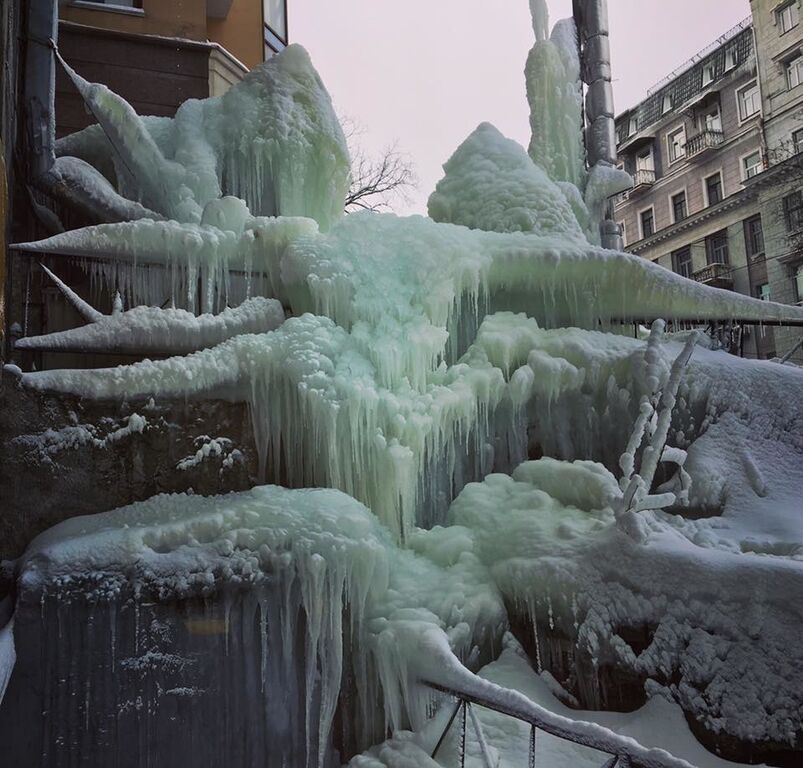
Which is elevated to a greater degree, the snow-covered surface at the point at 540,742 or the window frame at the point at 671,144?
the window frame at the point at 671,144

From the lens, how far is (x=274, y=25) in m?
12.3

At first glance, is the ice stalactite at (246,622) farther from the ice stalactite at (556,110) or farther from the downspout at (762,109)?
the downspout at (762,109)

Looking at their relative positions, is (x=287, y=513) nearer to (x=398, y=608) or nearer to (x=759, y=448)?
(x=398, y=608)

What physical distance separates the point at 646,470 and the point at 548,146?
Answer: 6143 mm

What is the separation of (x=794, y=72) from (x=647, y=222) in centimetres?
926

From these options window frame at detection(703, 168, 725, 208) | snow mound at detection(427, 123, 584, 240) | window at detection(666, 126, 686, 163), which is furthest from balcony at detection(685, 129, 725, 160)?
snow mound at detection(427, 123, 584, 240)

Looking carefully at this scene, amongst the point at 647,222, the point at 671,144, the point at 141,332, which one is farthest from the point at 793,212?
the point at 141,332

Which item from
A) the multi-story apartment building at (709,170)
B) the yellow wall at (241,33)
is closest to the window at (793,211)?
the multi-story apartment building at (709,170)

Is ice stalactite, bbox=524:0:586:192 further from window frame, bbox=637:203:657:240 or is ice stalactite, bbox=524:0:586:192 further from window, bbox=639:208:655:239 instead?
window, bbox=639:208:655:239

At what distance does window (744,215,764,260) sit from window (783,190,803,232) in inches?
62.1

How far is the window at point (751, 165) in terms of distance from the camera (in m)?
28.9

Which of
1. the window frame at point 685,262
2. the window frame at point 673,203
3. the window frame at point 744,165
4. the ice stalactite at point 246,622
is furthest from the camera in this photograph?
the window frame at point 673,203

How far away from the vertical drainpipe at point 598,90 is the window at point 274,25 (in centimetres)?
499

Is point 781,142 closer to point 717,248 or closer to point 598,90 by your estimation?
point 717,248
